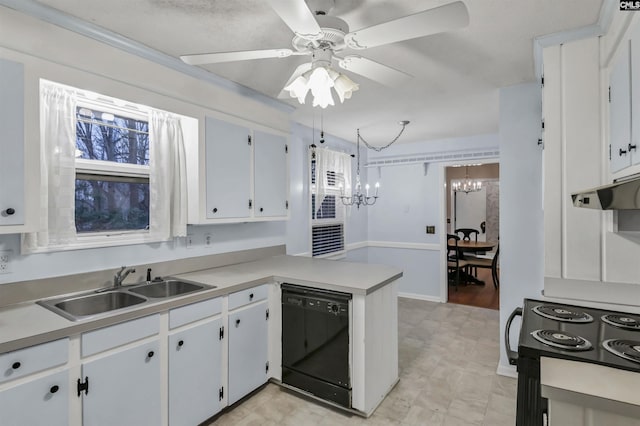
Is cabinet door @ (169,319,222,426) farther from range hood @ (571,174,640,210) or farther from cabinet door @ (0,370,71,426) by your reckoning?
range hood @ (571,174,640,210)

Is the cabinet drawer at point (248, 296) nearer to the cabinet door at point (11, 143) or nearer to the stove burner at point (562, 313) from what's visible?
the cabinet door at point (11, 143)

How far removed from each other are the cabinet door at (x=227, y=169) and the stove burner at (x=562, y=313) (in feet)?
7.35

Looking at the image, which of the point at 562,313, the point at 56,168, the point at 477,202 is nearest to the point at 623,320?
the point at 562,313

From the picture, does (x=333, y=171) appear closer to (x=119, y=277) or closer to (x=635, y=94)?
(x=119, y=277)

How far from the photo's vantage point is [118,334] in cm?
173

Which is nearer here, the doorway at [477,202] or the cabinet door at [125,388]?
the cabinet door at [125,388]

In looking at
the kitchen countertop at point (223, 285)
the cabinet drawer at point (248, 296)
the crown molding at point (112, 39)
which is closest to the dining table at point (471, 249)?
the kitchen countertop at point (223, 285)

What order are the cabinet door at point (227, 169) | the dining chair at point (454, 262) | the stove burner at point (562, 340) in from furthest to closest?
1. the dining chair at point (454, 262)
2. the cabinet door at point (227, 169)
3. the stove burner at point (562, 340)

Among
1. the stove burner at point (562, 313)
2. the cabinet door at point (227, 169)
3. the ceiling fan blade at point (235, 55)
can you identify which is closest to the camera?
the ceiling fan blade at point (235, 55)

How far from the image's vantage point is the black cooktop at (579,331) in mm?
1386

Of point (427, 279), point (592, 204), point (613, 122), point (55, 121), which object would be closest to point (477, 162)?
point (427, 279)

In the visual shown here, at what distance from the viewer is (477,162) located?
4.84m

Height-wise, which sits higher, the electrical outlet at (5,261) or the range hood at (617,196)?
the range hood at (617,196)

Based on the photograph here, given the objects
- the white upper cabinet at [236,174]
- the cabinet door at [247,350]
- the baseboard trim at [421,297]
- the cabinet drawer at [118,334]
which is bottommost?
the baseboard trim at [421,297]
